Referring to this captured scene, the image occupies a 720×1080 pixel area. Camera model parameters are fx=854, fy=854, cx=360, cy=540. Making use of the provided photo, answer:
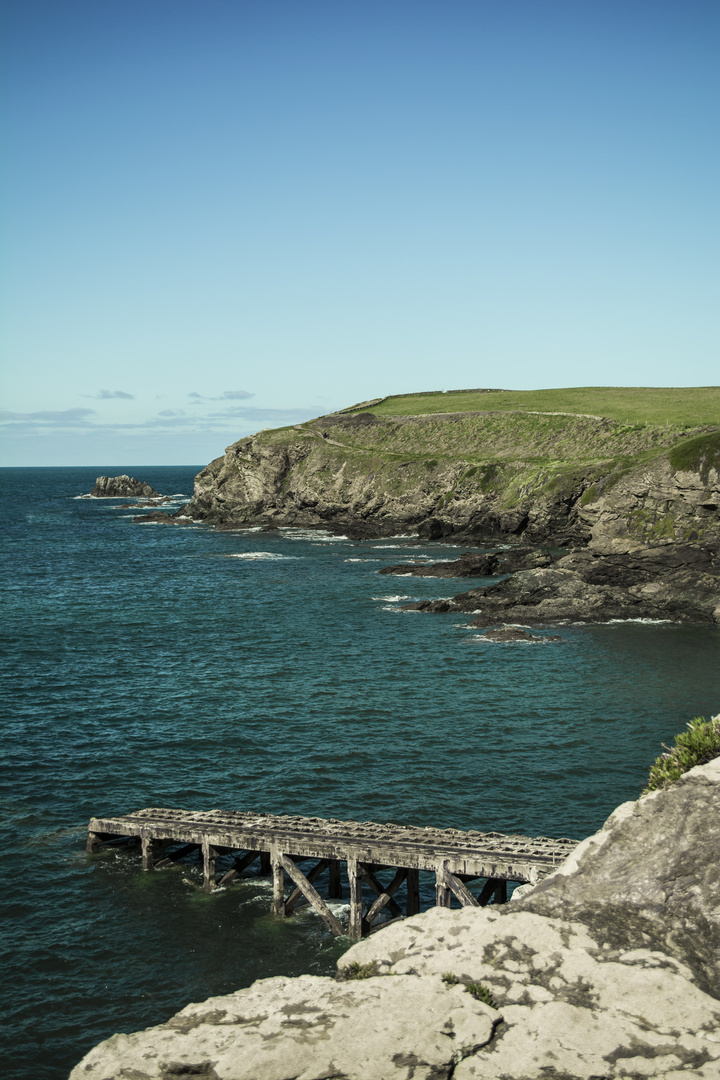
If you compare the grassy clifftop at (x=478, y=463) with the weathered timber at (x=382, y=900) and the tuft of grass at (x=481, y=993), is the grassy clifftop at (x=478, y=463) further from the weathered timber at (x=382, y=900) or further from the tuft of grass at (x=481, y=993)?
the tuft of grass at (x=481, y=993)

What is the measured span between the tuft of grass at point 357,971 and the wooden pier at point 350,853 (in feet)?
31.9

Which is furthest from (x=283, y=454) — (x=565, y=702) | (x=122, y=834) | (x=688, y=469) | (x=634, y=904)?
(x=634, y=904)

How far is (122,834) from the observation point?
28688 millimetres

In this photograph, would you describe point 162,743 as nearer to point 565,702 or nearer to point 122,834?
point 122,834

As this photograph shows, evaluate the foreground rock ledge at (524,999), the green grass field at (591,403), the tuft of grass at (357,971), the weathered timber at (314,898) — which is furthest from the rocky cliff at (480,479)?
the tuft of grass at (357,971)

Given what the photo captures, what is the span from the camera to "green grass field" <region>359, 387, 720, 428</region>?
11656 centimetres

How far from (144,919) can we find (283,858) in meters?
4.43

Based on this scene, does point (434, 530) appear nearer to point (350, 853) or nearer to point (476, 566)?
point (476, 566)

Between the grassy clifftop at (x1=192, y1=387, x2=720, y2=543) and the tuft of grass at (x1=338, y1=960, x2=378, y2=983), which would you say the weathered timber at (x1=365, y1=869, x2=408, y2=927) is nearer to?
the tuft of grass at (x1=338, y1=960, x2=378, y2=983)

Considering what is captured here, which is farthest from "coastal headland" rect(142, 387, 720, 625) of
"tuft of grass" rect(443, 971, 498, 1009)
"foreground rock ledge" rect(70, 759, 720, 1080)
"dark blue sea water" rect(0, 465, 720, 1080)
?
"tuft of grass" rect(443, 971, 498, 1009)

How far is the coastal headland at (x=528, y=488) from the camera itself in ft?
220

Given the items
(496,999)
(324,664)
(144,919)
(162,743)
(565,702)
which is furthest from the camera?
(324,664)

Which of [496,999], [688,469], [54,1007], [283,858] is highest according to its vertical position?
[688,469]

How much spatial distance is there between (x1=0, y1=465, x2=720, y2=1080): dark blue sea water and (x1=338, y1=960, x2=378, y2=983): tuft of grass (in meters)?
9.59
